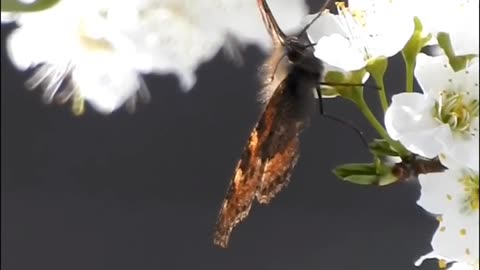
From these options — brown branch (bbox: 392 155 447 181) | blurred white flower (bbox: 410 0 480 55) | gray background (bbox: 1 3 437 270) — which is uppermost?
blurred white flower (bbox: 410 0 480 55)

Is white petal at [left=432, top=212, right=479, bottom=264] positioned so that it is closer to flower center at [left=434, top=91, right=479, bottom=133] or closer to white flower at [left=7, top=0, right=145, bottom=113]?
flower center at [left=434, top=91, right=479, bottom=133]

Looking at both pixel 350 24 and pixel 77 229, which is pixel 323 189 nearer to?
pixel 77 229

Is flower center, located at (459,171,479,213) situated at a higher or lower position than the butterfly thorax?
lower

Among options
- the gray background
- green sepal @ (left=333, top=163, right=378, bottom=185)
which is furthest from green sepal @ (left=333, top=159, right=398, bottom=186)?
the gray background

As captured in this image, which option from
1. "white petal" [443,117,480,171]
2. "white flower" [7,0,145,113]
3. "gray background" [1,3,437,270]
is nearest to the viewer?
"white petal" [443,117,480,171]

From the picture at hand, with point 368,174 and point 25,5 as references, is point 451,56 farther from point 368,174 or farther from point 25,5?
point 25,5

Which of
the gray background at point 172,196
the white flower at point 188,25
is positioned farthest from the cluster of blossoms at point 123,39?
the gray background at point 172,196

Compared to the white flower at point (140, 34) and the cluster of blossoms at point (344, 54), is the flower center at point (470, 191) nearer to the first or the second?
the cluster of blossoms at point (344, 54)
